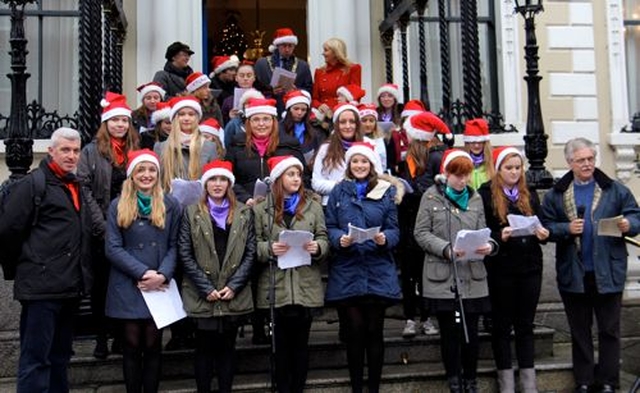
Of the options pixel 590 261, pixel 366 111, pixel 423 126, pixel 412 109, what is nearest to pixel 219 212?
pixel 423 126

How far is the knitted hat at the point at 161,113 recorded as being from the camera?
23.5 feet

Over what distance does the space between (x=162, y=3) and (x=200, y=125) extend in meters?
4.52

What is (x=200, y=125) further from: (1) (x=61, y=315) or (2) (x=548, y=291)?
(2) (x=548, y=291)

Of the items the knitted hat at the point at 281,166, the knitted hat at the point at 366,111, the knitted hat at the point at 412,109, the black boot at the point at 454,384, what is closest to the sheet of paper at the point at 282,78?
the knitted hat at the point at 366,111

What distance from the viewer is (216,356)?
18.7 feet

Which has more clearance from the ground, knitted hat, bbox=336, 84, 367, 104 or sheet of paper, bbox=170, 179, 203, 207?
knitted hat, bbox=336, 84, 367, 104

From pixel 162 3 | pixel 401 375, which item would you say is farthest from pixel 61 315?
pixel 162 3

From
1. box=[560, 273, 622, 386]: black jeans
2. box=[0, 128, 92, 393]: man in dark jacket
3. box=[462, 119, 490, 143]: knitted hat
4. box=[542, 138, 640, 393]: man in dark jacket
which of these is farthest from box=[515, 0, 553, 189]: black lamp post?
box=[0, 128, 92, 393]: man in dark jacket

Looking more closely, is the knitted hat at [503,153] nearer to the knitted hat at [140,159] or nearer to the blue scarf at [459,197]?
the blue scarf at [459,197]

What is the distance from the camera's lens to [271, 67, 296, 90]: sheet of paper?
Result: 8516 millimetres

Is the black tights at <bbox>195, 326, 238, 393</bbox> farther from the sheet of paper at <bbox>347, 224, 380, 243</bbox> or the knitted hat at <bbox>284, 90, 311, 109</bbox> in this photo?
the knitted hat at <bbox>284, 90, 311, 109</bbox>

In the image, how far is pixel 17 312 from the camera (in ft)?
23.6

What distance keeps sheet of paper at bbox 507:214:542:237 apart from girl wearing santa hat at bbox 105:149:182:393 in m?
2.68

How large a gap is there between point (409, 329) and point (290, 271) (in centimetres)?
164
